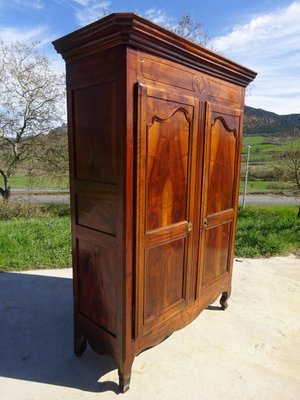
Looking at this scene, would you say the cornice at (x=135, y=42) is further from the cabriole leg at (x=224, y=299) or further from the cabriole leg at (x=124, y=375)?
the cabriole leg at (x=224, y=299)

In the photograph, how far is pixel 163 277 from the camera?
1869mm

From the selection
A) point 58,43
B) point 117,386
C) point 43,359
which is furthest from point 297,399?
point 58,43

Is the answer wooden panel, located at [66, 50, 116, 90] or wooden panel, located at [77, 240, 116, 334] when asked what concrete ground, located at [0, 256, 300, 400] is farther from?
wooden panel, located at [66, 50, 116, 90]

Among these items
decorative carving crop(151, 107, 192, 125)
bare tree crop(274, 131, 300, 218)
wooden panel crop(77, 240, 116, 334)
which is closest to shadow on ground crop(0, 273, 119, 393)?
wooden panel crop(77, 240, 116, 334)

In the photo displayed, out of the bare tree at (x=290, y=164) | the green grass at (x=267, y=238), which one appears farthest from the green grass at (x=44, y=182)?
the bare tree at (x=290, y=164)

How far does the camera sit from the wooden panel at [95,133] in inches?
61.2

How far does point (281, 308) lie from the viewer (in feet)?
9.10

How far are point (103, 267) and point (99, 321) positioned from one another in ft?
1.29

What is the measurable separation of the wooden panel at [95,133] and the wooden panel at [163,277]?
0.56 m

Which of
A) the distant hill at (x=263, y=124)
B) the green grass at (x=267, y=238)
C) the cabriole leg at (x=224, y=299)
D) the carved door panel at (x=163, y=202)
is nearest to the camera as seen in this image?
the carved door panel at (x=163, y=202)

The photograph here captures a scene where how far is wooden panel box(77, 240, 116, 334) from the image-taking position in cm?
173

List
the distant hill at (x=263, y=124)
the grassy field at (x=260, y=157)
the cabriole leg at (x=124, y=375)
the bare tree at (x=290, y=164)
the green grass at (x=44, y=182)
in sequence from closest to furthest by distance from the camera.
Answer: the cabriole leg at (x=124, y=375) → the bare tree at (x=290, y=164) → the green grass at (x=44, y=182) → the distant hill at (x=263, y=124) → the grassy field at (x=260, y=157)

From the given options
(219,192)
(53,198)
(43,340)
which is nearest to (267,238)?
(219,192)

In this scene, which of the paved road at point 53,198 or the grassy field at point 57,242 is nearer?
the grassy field at point 57,242
